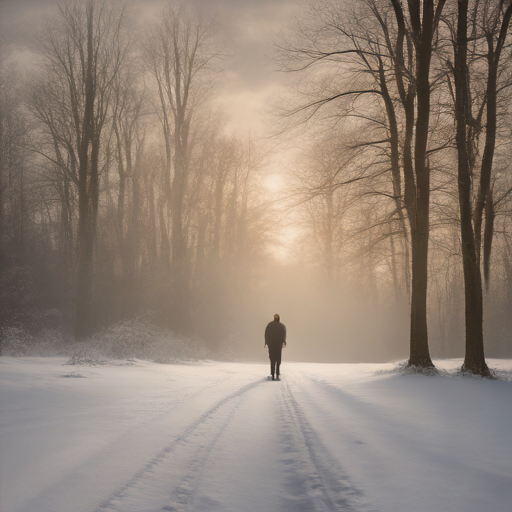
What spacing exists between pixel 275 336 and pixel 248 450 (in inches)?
378

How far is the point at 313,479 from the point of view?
4336mm

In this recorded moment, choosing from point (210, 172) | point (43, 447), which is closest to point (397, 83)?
point (43, 447)

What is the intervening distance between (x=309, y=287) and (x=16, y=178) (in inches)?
1257

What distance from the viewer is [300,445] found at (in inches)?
220

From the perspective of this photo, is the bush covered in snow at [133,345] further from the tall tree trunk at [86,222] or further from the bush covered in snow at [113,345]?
the tall tree trunk at [86,222]

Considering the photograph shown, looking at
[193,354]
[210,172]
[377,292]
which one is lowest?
[193,354]

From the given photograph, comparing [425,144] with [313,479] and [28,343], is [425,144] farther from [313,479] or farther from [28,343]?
[28,343]

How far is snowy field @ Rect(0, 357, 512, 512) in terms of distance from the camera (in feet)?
12.7

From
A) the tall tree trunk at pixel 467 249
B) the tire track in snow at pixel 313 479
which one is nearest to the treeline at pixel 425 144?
the tall tree trunk at pixel 467 249

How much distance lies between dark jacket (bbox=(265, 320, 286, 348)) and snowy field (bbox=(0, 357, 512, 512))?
201 inches

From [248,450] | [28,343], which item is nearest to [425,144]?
[248,450]

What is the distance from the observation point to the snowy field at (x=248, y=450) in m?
3.86

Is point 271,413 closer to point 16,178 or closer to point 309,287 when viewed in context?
point 16,178

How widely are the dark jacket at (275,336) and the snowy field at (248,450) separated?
510 cm
